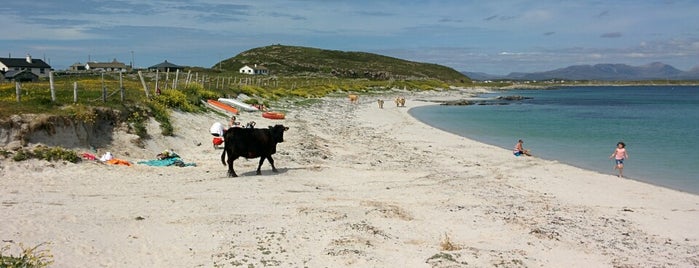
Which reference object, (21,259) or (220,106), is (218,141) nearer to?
(220,106)

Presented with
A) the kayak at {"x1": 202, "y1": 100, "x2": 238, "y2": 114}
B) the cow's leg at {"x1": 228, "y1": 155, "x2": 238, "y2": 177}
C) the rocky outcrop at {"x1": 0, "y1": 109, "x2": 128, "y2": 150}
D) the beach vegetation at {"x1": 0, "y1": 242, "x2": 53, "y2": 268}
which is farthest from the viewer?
the kayak at {"x1": 202, "y1": 100, "x2": 238, "y2": 114}

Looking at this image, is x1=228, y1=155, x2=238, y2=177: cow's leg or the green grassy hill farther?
the green grassy hill

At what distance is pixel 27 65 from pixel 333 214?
82854mm

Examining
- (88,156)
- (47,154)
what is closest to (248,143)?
(88,156)

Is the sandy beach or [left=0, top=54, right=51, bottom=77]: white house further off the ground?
the sandy beach

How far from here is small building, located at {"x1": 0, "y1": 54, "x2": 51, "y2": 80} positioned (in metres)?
78.4

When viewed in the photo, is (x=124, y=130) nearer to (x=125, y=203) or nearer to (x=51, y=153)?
(x=51, y=153)

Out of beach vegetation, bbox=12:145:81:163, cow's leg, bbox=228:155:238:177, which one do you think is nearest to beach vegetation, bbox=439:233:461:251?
cow's leg, bbox=228:155:238:177

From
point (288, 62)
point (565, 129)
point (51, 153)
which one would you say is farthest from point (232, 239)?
point (288, 62)

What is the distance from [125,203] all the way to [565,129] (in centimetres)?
3183

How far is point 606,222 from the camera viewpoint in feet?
38.5

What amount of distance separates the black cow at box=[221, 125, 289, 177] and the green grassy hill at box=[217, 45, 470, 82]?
11678 cm

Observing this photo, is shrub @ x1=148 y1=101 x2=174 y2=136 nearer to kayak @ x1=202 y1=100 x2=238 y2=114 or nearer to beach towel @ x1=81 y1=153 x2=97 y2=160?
beach towel @ x1=81 y1=153 x2=97 y2=160

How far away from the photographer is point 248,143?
14.6 m
